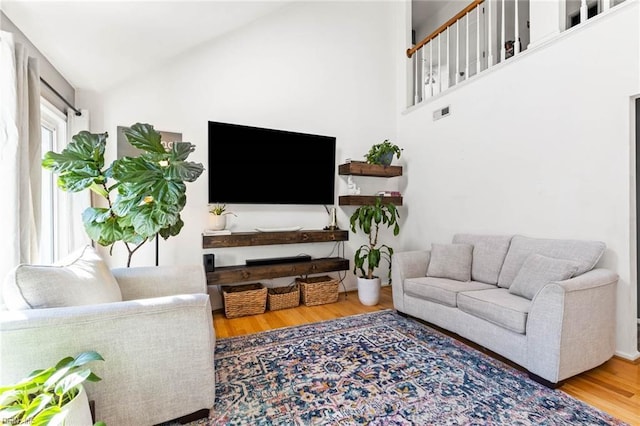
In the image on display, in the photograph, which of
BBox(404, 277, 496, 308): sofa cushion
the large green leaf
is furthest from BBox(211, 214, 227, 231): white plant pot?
BBox(404, 277, 496, 308): sofa cushion

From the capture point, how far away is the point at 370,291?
10.9 feet

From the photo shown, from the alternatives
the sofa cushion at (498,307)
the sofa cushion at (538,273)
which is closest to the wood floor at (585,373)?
the sofa cushion at (498,307)

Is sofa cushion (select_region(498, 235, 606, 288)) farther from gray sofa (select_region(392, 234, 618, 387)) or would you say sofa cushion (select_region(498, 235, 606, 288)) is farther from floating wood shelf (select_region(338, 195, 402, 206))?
floating wood shelf (select_region(338, 195, 402, 206))

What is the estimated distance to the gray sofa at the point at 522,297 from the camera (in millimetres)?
1744

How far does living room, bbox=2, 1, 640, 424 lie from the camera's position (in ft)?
7.14

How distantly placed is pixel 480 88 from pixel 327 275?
2687 millimetres

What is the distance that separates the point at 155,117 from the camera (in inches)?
115

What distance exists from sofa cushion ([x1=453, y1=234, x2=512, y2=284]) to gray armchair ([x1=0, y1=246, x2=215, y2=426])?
2375 mm

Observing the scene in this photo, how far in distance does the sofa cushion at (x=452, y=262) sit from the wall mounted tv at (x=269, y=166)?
1364mm

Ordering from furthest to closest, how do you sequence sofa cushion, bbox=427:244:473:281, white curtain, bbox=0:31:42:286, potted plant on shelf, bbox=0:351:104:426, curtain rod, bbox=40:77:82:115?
sofa cushion, bbox=427:244:473:281, curtain rod, bbox=40:77:82:115, white curtain, bbox=0:31:42:286, potted plant on shelf, bbox=0:351:104:426

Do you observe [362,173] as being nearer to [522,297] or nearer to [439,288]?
[439,288]

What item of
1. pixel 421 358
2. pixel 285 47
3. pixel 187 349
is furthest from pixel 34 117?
pixel 421 358

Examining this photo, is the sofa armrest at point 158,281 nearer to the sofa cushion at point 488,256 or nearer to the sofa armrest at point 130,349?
the sofa armrest at point 130,349

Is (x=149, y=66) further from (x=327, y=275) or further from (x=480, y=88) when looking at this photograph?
(x=480, y=88)
